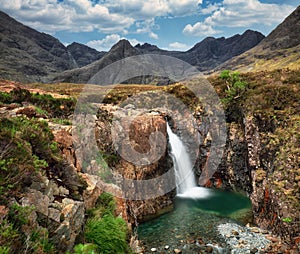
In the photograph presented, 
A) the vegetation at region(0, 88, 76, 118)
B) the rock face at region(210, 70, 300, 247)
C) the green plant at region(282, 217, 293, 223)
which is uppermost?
the vegetation at region(0, 88, 76, 118)

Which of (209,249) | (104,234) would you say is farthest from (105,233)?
(209,249)

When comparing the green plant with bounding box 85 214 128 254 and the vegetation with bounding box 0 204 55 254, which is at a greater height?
the vegetation with bounding box 0 204 55 254

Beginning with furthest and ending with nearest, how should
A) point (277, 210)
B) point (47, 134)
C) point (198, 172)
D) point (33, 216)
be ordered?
point (198, 172) → point (277, 210) → point (47, 134) → point (33, 216)

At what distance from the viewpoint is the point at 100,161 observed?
2108 cm

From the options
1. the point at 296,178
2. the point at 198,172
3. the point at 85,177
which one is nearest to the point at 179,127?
the point at 198,172

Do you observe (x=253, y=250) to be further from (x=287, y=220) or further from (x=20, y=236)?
(x=20, y=236)

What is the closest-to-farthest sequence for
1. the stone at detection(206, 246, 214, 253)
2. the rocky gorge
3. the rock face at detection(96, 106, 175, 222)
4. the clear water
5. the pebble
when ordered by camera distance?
1. the rocky gorge
2. the stone at detection(206, 246, 214, 253)
3. the pebble
4. the rock face at detection(96, 106, 175, 222)
5. the clear water

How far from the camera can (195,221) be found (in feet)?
85.1

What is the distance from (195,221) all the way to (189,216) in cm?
127

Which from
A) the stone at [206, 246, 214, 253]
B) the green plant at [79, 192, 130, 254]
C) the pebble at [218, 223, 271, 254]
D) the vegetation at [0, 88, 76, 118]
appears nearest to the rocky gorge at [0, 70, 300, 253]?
the vegetation at [0, 88, 76, 118]

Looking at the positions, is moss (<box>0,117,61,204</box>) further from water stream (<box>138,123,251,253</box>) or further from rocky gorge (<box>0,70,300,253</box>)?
water stream (<box>138,123,251,253</box>)

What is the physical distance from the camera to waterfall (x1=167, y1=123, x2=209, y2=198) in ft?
112

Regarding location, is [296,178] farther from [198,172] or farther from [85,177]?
[85,177]

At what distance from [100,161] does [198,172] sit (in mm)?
20524
